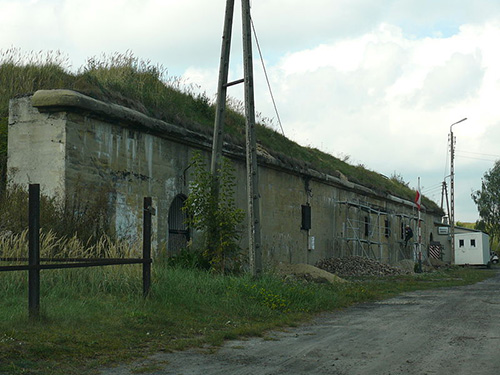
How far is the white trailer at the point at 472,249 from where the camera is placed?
1601 inches

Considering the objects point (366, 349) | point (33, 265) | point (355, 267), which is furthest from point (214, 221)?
point (355, 267)

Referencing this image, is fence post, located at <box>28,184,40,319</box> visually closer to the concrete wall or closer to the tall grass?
the tall grass

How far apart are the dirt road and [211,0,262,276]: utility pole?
10.7 feet

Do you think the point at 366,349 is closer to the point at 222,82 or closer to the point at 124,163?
the point at 124,163

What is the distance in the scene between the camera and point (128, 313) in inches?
302


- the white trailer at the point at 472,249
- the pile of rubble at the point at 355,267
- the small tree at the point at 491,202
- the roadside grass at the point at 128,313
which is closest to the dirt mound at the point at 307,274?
the roadside grass at the point at 128,313

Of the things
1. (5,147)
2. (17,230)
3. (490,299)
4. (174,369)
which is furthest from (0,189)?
(490,299)

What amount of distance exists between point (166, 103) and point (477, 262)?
30.4m

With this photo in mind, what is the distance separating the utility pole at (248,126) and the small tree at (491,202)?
56.8 meters

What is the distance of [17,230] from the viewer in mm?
10469

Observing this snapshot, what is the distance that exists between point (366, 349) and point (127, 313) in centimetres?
304

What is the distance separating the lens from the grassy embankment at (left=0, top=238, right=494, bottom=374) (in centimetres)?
574

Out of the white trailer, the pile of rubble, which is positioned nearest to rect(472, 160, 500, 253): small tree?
the white trailer

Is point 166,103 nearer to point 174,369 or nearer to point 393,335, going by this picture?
point 393,335
